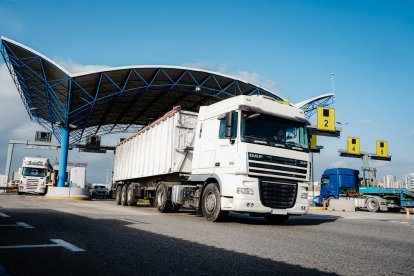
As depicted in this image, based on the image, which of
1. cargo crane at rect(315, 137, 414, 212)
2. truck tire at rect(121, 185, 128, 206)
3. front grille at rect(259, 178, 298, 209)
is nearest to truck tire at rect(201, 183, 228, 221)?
front grille at rect(259, 178, 298, 209)

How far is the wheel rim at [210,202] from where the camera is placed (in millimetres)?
9594

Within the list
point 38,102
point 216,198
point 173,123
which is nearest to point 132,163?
point 173,123

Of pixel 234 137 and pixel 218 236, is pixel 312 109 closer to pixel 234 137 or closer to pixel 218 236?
pixel 234 137

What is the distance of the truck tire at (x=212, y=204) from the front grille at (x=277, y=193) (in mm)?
1227

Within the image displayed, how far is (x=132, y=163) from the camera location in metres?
18.4

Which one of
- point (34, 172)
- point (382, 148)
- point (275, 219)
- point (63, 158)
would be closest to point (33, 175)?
point (34, 172)

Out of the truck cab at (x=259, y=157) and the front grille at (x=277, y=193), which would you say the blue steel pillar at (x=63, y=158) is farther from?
the front grille at (x=277, y=193)

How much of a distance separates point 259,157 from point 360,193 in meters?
18.5

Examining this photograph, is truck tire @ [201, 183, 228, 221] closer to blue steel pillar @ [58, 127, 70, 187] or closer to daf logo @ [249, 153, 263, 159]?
daf logo @ [249, 153, 263, 159]

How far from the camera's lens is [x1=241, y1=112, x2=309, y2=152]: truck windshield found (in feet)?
29.8

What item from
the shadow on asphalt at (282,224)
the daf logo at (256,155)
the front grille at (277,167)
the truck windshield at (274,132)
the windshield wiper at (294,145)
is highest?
the truck windshield at (274,132)

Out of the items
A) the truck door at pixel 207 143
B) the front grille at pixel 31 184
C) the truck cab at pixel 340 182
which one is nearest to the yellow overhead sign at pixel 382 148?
the truck cab at pixel 340 182

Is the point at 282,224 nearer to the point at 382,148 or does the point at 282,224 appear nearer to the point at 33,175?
the point at 33,175

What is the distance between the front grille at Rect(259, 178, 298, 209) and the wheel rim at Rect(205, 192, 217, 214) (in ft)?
4.62
